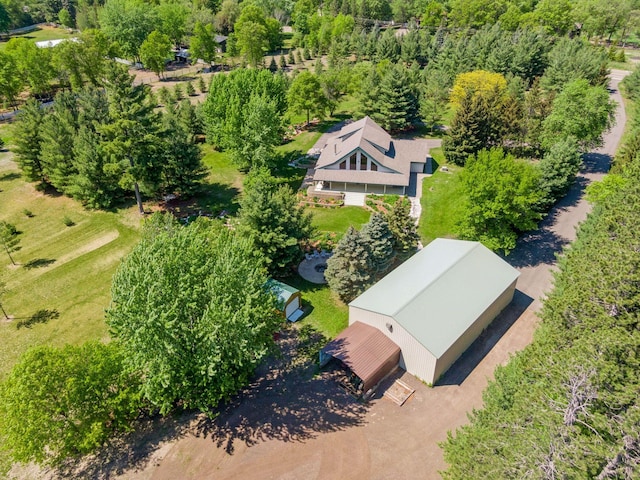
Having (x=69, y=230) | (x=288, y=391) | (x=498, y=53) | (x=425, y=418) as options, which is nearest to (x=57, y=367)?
(x=288, y=391)

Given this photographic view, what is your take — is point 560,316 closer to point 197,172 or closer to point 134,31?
point 197,172

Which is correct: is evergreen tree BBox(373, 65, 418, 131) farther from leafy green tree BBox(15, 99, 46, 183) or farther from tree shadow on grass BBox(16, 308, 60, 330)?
tree shadow on grass BBox(16, 308, 60, 330)

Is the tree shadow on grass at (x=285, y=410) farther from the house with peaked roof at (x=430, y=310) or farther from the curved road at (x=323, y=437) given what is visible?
the house with peaked roof at (x=430, y=310)

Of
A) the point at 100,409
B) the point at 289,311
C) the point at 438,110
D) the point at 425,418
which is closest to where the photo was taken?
the point at 100,409

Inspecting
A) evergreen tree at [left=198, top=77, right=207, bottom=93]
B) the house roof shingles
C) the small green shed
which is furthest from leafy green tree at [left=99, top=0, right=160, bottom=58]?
the small green shed

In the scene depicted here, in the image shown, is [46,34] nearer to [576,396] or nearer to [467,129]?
[467,129]

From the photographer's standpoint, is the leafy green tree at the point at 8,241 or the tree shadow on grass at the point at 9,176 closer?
the leafy green tree at the point at 8,241

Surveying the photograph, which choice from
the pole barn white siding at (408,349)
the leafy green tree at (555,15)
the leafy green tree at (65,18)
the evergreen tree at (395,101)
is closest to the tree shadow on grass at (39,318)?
the pole barn white siding at (408,349)
